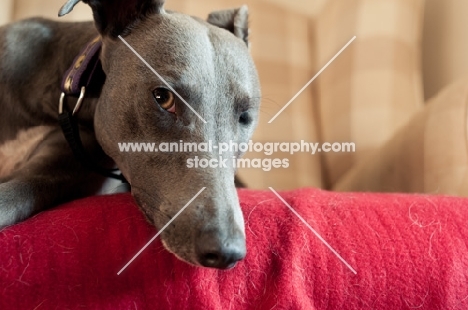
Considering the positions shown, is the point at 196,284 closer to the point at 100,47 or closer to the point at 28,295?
the point at 28,295

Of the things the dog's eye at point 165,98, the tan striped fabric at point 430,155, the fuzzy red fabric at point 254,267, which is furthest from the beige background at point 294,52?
the fuzzy red fabric at point 254,267

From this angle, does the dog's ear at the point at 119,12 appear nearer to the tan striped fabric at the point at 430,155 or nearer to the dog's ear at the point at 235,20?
the dog's ear at the point at 235,20

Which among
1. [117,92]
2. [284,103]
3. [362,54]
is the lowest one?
[284,103]

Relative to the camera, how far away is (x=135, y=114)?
1.06m

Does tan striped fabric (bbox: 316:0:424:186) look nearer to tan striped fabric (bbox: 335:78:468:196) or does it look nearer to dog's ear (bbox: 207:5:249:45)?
tan striped fabric (bbox: 335:78:468:196)

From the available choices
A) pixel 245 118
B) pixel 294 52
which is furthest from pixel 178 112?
pixel 294 52

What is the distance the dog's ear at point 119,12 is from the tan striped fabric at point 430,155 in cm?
83

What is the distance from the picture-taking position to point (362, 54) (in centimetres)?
194

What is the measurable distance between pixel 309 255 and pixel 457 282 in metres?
0.26

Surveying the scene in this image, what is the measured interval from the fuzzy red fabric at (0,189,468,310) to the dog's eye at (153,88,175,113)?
0.23 metres

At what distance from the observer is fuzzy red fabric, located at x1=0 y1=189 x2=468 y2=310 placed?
2.81ft

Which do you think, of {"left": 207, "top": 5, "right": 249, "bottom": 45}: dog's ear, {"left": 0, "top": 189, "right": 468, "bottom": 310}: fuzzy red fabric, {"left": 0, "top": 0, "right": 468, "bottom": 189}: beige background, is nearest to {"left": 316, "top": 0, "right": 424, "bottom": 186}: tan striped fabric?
{"left": 0, "top": 0, "right": 468, "bottom": 189}: beige background

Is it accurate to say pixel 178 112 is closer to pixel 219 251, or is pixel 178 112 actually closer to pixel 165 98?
pixel 165 98

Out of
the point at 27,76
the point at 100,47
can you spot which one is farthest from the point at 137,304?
the point at 27,76
